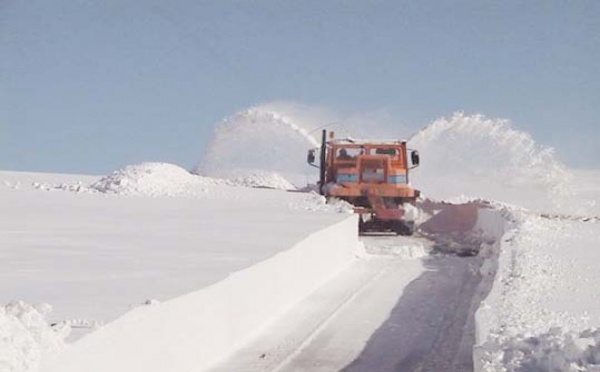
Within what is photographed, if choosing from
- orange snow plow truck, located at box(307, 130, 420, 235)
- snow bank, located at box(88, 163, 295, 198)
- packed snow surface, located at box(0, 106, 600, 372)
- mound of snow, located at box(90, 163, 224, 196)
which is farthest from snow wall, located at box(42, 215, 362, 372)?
mound of snow, located at box(90, 163, 224, 196)

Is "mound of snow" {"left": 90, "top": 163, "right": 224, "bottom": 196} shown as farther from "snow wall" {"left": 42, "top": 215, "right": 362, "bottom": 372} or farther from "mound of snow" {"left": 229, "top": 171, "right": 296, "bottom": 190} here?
"snow wall" {"left": 42, "top": 215, "right": 362, "bottom": 372}

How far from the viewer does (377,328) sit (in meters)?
11.6

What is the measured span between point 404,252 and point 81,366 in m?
15.5

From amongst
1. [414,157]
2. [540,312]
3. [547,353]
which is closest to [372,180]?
[414,157]

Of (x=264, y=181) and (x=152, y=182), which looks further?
(x=264, y=181)

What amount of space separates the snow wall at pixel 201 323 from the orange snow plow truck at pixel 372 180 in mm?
12246

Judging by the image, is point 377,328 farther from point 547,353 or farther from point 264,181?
point 264,181

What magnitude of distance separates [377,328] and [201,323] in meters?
3.29

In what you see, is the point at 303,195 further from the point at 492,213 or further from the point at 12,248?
the point at 12,248

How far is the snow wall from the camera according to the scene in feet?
21.2

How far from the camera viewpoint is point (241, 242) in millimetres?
13398

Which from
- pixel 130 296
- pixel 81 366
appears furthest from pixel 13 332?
pixel 130 296

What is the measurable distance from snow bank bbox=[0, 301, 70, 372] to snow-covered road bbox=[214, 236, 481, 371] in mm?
3217

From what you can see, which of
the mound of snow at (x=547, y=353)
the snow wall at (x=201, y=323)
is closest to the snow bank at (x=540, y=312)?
the mound of snow at (x=547, y=353)
